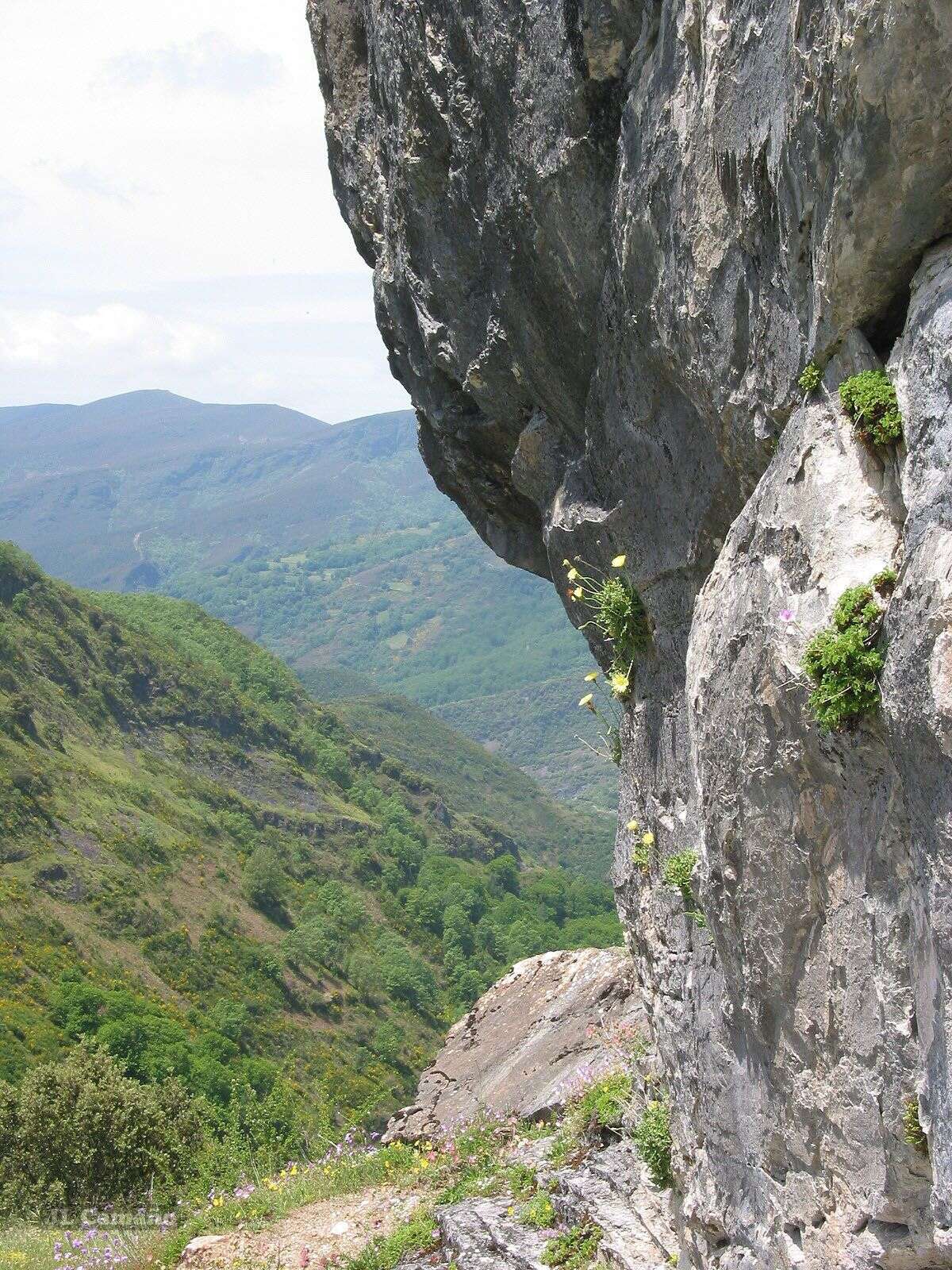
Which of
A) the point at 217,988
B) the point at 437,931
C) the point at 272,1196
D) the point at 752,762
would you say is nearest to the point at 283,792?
the point at 437,931

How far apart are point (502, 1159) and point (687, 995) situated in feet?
15.5

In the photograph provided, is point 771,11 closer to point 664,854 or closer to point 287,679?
point 664,854

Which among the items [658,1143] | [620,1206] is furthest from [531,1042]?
[658,1143]

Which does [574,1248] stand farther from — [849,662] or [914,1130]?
[849,662]

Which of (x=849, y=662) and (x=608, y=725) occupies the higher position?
(x=849, y=662)

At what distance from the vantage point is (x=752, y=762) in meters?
5.93

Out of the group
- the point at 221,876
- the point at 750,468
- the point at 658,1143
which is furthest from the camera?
the point at 221,876

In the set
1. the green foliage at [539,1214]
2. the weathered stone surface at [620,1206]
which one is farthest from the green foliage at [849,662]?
the green foliage at [539,1214]

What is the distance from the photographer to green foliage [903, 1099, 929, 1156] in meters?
5.07

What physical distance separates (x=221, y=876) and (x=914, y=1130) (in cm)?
8061

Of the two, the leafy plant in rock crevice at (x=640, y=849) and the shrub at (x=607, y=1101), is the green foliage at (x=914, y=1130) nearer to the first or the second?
the leafy plant in rock crevice at (x=640, y=849)

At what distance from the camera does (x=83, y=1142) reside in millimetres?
19969

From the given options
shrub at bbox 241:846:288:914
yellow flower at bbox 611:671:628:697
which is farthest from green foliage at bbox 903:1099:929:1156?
shrub at bbox 241:846:288:914

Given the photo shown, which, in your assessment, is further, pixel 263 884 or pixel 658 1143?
pixel 263 884
